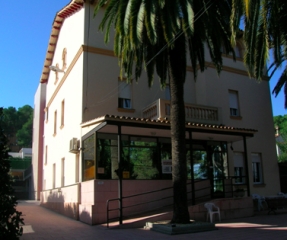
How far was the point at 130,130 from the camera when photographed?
47.9 ft

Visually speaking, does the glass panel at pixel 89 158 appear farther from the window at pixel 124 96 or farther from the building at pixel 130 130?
the window at pixel 124 96

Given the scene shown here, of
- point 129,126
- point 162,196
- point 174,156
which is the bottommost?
point 162,196

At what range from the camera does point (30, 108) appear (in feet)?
284

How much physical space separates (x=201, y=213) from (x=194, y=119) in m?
5.52

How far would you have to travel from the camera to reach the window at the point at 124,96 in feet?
57.0

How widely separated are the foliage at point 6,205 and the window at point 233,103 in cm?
1502

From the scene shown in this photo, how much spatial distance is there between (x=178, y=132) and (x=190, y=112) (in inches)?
235

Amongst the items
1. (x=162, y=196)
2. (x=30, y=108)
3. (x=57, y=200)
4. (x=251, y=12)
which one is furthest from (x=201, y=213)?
(x=30, y=108)

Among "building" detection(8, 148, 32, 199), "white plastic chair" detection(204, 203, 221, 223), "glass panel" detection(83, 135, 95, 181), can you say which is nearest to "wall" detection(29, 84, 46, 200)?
"building" detection(8, 148, 32, 199)

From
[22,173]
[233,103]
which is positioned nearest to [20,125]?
[22,173]

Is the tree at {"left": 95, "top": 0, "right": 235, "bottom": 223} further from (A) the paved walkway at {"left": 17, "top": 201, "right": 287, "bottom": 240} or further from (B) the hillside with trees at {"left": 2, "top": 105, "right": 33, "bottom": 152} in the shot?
(B) the hillside with trees at {"left": 2, "top": 105, "right": 33, "bottom": 152}

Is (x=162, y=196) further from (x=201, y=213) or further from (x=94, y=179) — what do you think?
(x=94, y=179)

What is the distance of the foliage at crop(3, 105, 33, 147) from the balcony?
202 ft

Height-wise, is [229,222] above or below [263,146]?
below
